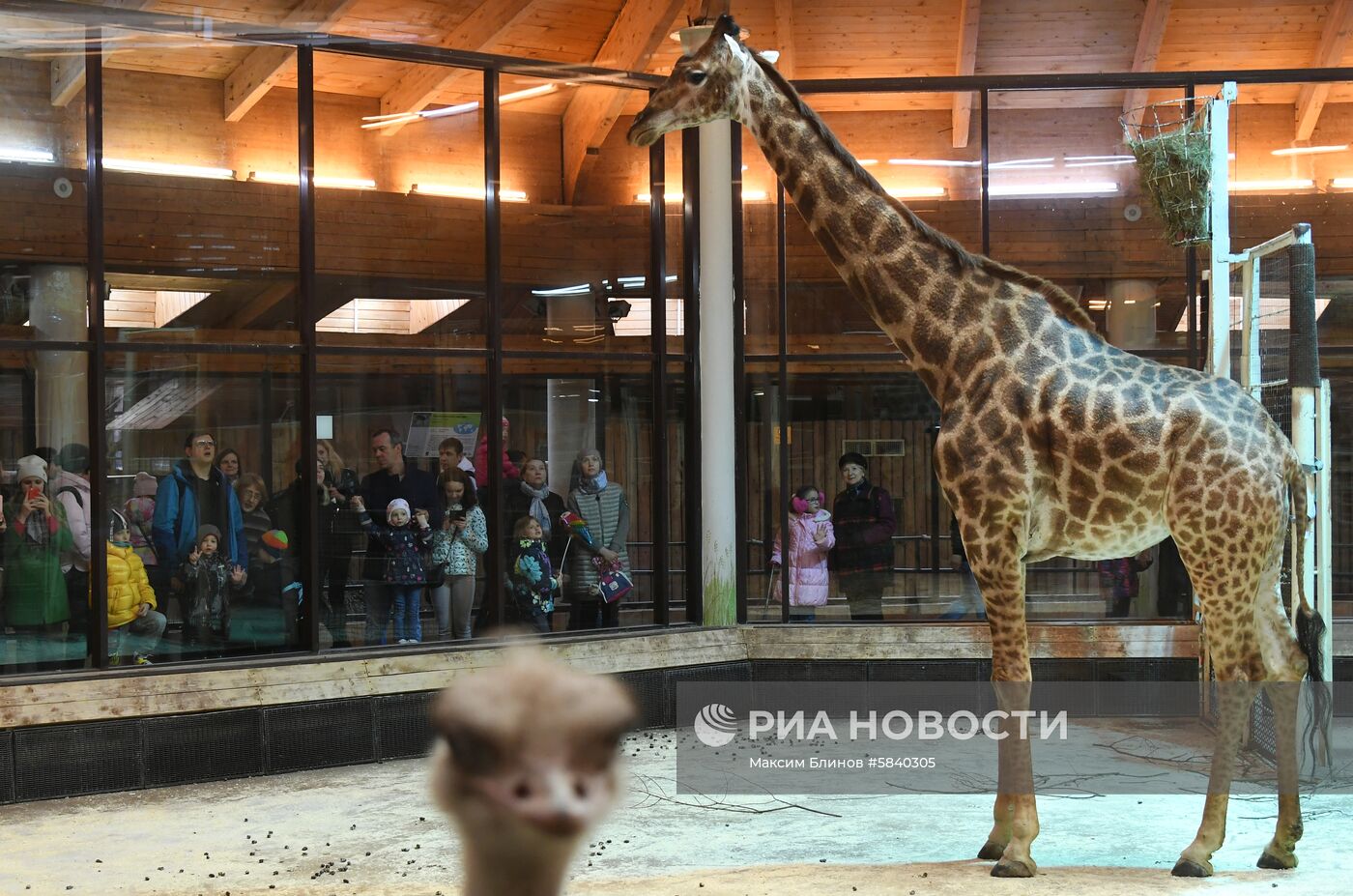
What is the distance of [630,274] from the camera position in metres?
9.98

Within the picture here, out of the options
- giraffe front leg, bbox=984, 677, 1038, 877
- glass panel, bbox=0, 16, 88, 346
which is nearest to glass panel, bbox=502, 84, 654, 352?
glass panel, bbox=0, 16, 88, 346

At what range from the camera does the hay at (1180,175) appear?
7.14m

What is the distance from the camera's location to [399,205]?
9070 mm

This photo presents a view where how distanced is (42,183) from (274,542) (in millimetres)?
2539

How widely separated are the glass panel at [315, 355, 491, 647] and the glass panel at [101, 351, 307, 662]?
0.25 m

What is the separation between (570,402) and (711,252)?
1.57m

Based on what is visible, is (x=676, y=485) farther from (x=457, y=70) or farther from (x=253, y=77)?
(x=253, y=77)

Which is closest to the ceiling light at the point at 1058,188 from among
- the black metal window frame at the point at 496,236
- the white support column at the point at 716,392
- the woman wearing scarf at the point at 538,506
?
the black metal window frame at the point at 496,236

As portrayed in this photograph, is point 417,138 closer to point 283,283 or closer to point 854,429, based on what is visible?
point 283,283

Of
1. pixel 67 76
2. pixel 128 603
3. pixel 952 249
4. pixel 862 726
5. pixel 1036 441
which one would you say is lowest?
pixel 862 726

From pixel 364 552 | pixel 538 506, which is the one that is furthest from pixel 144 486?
pixel 538 506

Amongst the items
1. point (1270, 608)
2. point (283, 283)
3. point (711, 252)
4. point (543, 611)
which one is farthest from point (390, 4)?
point (1270, 608)

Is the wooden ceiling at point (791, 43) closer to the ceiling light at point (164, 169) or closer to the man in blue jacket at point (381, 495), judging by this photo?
the ceiling light at point (164, 169)

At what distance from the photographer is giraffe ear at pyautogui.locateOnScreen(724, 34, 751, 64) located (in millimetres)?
5777
